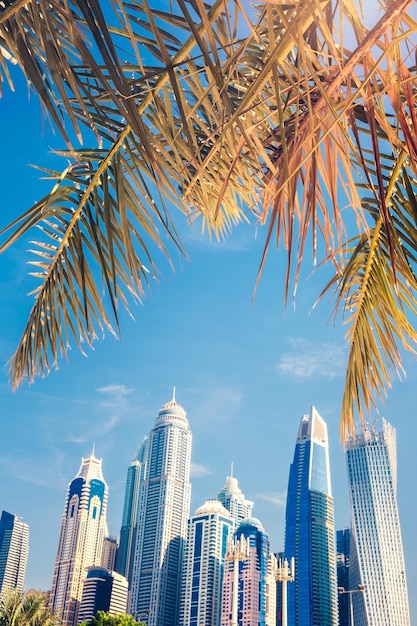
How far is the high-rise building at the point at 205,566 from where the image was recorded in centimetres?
7694

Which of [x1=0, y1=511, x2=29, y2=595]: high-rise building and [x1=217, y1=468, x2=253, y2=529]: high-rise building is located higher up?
[x1=217, y1=468, x2=253, y2=529]: high-rise building

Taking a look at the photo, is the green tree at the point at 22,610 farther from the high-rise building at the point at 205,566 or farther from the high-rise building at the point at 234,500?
the high-rise building at the point at 234,500

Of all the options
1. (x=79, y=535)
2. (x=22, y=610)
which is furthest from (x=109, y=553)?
(x=22, y=610)

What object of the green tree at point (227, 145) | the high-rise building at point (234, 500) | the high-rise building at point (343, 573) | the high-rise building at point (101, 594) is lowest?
the green tree at point (227, 145)

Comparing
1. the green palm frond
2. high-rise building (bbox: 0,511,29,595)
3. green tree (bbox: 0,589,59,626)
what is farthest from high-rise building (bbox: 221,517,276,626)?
the green palm frond

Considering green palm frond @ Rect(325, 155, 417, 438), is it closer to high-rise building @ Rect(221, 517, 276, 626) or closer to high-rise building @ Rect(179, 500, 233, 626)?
high-rise building @ Rect(221, 517, 276, 626)

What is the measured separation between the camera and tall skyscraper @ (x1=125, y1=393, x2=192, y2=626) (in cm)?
8569

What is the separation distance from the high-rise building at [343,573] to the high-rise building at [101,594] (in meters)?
24.6

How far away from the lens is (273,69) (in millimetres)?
854

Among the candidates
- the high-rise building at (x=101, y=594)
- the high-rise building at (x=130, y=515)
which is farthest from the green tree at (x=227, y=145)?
the high-rise building at (x=130, y=515)

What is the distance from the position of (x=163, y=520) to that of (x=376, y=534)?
31.6m

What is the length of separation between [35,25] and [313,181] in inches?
21.1

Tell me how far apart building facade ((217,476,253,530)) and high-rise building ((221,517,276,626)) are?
40.2 meters

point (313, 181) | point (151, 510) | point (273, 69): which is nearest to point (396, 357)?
point (313, 181)
